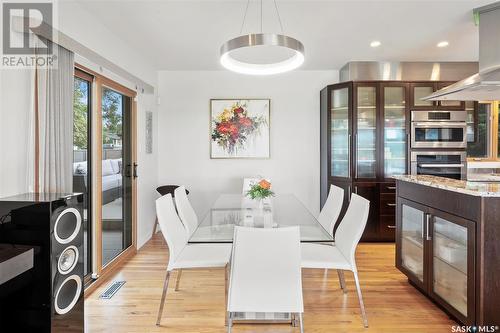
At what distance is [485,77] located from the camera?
8.45 ft

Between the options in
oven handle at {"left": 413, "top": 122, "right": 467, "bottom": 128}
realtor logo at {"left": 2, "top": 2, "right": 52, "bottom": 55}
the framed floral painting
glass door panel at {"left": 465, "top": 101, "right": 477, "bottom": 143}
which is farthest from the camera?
the framed floral painting

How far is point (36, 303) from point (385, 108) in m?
4.29

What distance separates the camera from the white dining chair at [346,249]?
7.55ft

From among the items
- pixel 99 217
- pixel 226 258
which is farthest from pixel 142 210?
pixel 226 258

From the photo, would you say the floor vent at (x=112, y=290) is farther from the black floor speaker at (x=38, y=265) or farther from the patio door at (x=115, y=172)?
the black floor speaker at (x=38, y=265)

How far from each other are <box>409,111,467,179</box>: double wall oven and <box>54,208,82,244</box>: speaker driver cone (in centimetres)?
403

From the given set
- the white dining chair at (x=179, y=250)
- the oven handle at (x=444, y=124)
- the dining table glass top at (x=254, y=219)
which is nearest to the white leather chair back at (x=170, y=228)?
the white dining chair at (x=179, y=250)

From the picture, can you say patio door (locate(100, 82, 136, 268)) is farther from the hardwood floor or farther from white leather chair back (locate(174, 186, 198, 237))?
white leather chair back (locate(174, 186, 198, 237))

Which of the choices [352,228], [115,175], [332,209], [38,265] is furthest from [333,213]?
[115,175]

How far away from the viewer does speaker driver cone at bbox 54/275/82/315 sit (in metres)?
1.81

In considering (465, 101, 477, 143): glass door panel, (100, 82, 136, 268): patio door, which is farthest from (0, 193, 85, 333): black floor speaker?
(465, 101, 477, 143): glass door panel

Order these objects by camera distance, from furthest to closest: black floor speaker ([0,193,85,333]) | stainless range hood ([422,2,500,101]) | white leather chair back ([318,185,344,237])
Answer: white leather chair back ([318,185,344,237]) → stainless range hood ([422,2,500,101]) → black floor speaker ([0,193,85,333])

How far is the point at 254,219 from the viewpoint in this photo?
8.13 ft

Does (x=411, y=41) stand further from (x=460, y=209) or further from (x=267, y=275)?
(x=267, y=275)
